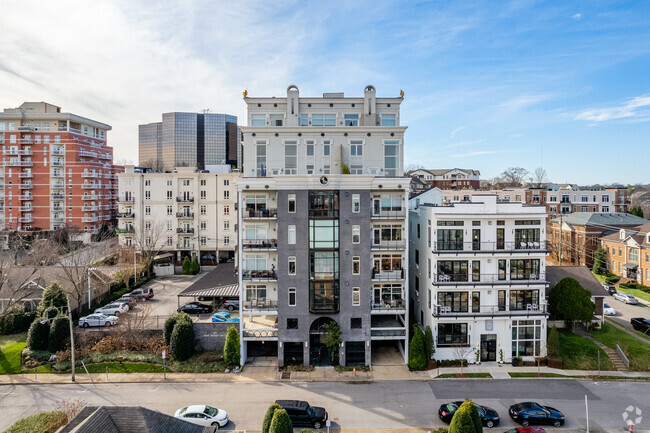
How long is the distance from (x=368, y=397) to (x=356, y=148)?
695 inches

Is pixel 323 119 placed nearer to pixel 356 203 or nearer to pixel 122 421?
pixel 356 203

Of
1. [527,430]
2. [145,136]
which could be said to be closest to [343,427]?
[527,430]

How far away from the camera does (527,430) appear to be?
18000 millimetres

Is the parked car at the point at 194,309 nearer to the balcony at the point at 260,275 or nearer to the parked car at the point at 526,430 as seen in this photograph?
the balcony at the point at 260,275

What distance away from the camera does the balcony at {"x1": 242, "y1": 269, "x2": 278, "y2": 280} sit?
26.9 m

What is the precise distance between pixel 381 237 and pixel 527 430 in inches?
572

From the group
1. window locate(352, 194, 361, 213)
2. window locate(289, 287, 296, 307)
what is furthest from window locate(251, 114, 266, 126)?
window locate(289, 287, 296, 307)

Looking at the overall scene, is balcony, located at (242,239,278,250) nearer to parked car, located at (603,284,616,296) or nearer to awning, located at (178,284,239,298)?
awning, located at (178,284,239,298)

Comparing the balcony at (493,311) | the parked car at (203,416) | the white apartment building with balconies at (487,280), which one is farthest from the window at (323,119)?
the parked car at (203,416)

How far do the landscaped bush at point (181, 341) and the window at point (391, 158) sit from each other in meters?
19.1

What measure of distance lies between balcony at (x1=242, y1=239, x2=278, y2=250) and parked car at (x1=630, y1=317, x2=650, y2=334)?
3279cm

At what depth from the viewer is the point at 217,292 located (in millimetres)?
32250

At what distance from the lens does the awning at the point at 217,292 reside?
3166 cm

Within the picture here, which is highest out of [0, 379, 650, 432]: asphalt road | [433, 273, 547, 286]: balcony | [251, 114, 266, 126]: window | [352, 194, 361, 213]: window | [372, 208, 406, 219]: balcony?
[251, 114, 266, 126]: window
